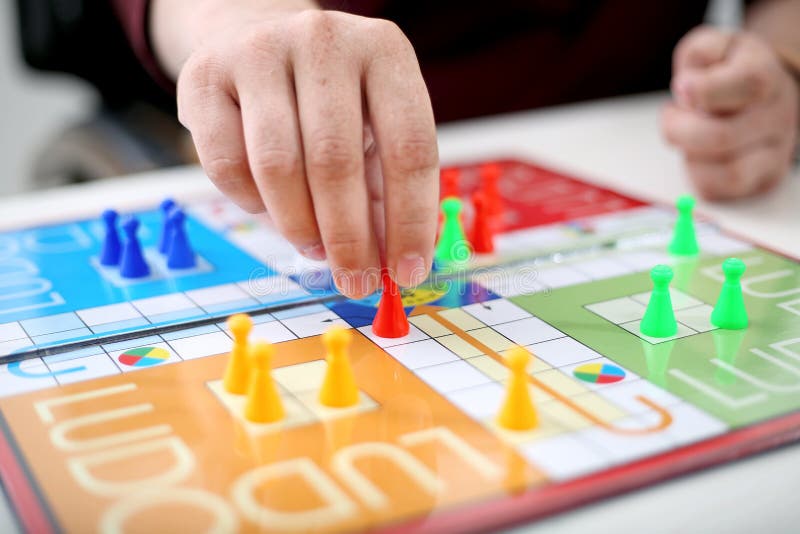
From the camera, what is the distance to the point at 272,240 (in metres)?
0.92

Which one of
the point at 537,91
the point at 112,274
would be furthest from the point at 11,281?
the point at 537,91

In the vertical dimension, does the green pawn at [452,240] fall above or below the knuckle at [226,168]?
below

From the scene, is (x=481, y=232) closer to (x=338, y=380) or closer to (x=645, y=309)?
(x=645, y=309)

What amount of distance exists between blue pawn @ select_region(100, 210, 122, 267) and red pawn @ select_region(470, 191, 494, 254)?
36cm

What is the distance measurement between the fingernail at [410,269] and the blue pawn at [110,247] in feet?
1.09

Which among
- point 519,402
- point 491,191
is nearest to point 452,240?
point 491,191

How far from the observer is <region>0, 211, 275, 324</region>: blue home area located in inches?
30.5

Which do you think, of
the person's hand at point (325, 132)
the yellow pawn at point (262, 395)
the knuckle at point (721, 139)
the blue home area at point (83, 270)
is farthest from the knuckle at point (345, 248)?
the knuckle at point (721, 139)

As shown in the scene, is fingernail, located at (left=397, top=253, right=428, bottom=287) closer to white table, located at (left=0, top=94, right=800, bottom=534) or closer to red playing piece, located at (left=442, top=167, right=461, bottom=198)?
white table, located at (left=0, top=94, right=800, bottom=534)

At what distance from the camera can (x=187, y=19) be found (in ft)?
3.01

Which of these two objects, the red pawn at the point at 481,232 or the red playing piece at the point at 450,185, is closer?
the red pawn at the point at 481,232

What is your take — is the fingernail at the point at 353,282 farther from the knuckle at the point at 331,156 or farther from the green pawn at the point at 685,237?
the green pawn at the point at 685,237

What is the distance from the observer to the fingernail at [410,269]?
65cm

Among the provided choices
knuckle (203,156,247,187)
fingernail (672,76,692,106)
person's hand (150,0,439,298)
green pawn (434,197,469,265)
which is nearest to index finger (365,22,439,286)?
person's hand (150,0,439,298)
